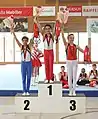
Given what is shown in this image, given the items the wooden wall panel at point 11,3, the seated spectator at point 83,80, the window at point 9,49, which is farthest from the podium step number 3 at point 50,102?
the wooden wall panel at point 11,3

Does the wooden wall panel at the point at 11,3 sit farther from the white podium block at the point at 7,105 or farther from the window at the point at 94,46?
the white podium block at the point at 7,105

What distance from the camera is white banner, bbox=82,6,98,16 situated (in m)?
10.1

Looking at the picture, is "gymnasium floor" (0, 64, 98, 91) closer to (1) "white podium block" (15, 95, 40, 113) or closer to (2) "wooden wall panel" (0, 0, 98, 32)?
(2) "wooden wall panel" (0, 0, 98, 32)

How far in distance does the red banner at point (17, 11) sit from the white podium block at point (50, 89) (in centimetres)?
531

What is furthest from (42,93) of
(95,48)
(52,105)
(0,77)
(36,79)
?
(95,48)

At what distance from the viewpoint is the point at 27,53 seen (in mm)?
5391

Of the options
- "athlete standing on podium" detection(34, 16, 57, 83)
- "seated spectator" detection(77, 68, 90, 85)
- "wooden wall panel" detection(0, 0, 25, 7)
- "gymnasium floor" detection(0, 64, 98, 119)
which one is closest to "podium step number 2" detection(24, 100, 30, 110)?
"gymnasium floor" detection(0, 64, 98, 119)

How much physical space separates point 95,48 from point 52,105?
211 inches

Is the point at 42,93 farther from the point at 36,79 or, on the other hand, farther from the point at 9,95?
the point at 36,79

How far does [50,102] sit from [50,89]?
0.21m

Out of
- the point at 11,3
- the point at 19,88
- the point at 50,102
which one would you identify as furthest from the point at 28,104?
the point at 11,3

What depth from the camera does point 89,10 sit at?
1016 cm

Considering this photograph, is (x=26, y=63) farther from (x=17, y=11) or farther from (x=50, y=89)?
(x=17, y=11)

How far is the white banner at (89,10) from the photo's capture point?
33.2ft
